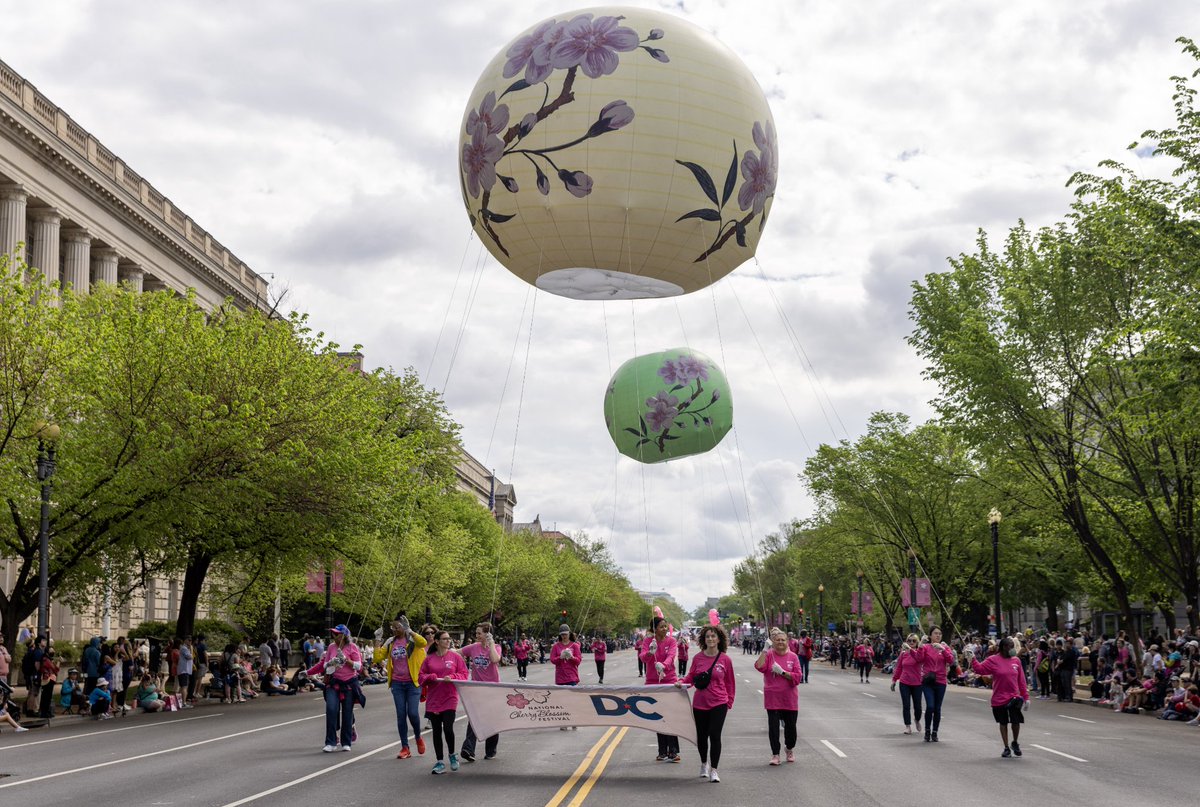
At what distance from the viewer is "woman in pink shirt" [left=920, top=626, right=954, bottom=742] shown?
62.9 feet

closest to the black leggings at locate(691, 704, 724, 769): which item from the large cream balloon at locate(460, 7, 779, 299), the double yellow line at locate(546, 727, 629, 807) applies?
the double yellow line at locate(546, 727, 629, 807)

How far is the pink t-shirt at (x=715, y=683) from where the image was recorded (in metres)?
13.9

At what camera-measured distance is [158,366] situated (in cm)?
2881

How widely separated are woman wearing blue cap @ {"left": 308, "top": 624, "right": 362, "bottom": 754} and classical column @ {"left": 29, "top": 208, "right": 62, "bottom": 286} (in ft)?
131

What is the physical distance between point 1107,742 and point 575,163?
1357 cm

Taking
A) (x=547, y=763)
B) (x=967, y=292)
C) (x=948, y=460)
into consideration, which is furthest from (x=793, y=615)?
(x=547, y=763)

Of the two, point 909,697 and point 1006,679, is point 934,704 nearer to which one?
point 909,697

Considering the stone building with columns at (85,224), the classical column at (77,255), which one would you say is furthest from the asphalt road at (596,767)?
the classical column at (77,255)

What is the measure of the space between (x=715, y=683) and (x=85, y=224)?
49.0 metres

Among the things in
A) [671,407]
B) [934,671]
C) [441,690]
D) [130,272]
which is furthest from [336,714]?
[130,272]

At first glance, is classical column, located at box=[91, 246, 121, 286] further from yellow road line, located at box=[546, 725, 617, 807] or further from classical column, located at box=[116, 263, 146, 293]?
yellow road line, located at box=[546, 725, 617, 807]

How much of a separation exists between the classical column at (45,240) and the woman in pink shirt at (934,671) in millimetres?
43839

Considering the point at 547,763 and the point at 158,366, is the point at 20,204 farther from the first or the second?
the point at 547,763

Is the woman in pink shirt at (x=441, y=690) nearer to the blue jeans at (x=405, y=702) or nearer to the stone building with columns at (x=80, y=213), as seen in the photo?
the blue jeans at (x=405, y=702)
